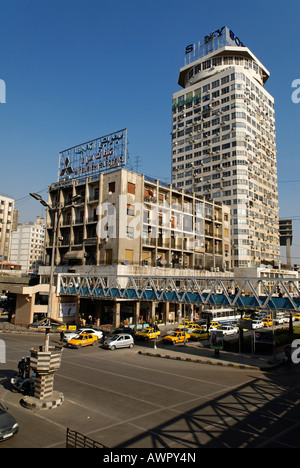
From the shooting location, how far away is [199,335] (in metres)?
38.3

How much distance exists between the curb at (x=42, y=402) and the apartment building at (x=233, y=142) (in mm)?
67053

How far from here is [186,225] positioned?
6184 centimetres

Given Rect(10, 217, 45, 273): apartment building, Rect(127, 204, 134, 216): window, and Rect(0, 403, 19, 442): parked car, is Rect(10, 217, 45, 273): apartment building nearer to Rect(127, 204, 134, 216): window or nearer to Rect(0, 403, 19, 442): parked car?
Rect(127, 204, 134, 216): window

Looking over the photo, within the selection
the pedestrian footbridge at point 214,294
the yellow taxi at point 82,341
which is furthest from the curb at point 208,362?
the yellow taxi at point 82,341

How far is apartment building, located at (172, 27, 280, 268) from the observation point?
262 ft

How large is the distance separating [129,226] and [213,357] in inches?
1011

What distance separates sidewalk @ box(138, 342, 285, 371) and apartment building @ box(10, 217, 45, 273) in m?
123
